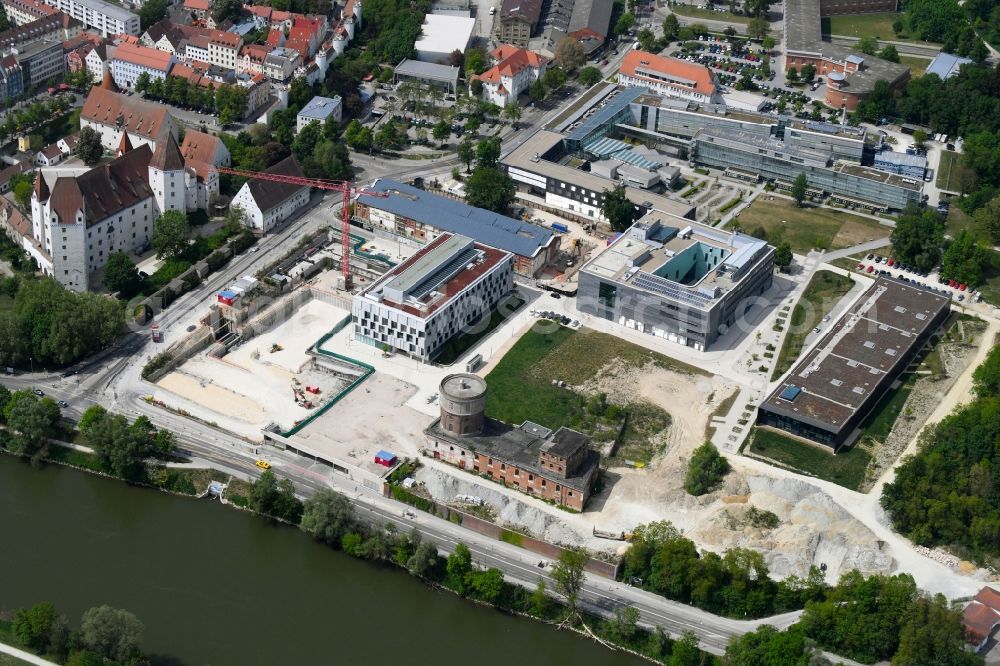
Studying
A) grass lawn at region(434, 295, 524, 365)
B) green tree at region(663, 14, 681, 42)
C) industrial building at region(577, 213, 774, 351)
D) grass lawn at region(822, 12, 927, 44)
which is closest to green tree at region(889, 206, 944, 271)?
industrial building at region(577, 213, 774, 351)

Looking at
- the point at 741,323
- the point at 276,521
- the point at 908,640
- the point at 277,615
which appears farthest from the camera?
the point at 741,323

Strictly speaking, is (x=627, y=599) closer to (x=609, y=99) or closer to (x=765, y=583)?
(x=765, y=583)

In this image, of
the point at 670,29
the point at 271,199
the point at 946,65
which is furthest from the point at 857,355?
the point at 670,29

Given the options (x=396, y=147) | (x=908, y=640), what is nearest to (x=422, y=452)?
(x=908, y=640)

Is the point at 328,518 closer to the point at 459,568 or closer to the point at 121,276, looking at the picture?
the point at 459,568

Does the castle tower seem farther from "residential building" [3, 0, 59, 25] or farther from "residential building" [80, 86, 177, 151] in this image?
"residential building" [3, 0, 59, 25]

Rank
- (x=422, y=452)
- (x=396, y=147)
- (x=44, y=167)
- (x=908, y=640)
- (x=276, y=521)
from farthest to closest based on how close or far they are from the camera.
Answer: (x=396, y=147)
(x=44, y=167)
(x=422, y=452)
(x=276, y=521)
(x=908, y=640)
